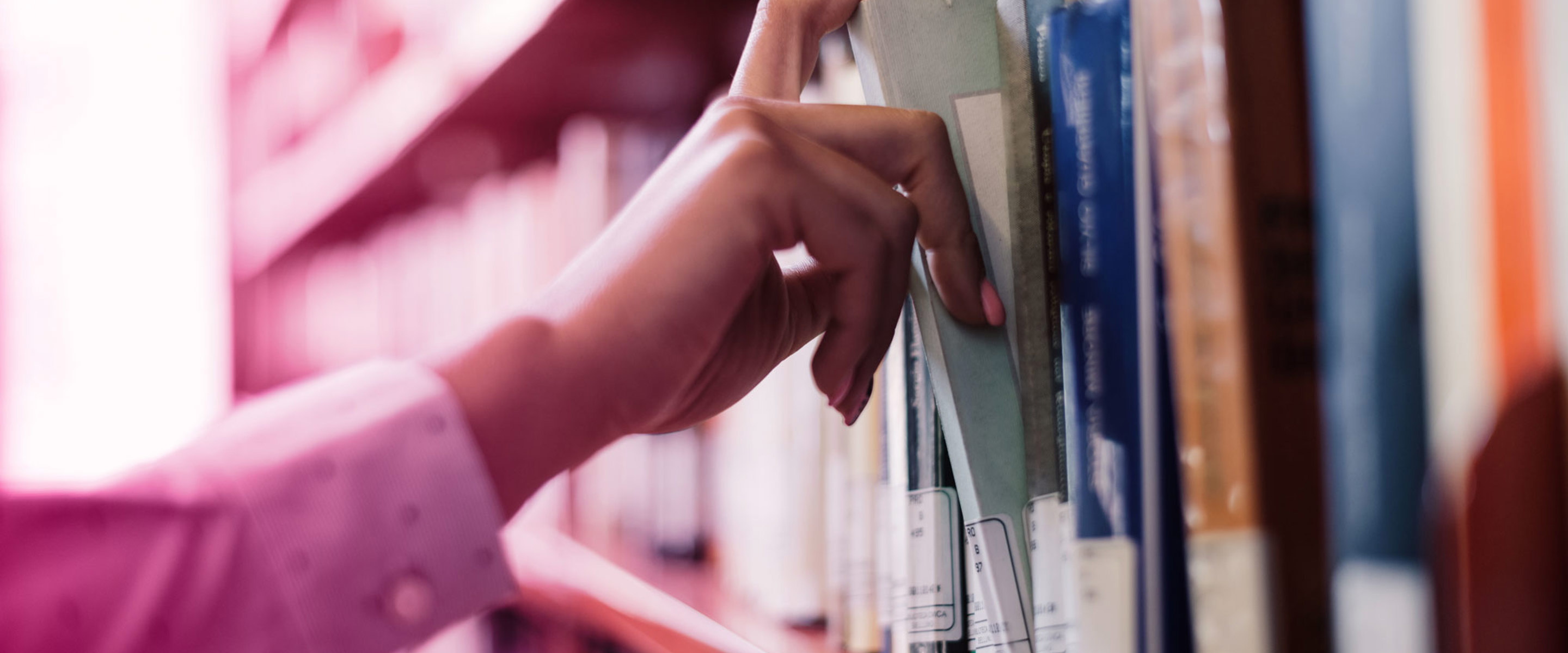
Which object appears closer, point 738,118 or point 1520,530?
point 1520,530

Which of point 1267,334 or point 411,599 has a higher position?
point 1267,334

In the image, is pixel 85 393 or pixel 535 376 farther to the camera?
pixel 85 393

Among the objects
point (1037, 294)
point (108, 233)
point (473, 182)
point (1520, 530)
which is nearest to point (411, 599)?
point (1037, 294)

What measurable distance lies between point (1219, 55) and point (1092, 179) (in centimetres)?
9

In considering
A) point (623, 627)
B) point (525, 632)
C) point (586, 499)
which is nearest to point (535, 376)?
point (623, 627)

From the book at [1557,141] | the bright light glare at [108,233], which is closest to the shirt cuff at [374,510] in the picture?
the book at [1557,141]

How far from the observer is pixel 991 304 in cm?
42

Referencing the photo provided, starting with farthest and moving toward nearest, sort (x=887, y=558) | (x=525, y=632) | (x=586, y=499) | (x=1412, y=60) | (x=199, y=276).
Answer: (x=199, y=276) < (x=525, y=632) < (x=586, y=499) < (x=887, y=558) < (x=1412, y=60)

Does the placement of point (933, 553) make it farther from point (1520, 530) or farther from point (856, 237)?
point (1520, 530)

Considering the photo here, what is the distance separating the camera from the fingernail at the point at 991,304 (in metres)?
0.42

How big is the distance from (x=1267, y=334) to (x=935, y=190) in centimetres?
17

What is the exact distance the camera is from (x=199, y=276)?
8.68 feet

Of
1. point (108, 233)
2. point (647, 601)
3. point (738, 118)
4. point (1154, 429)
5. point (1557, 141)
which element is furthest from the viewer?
point (108, 233)

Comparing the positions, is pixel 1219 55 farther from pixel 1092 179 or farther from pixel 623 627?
pixel 623 627
